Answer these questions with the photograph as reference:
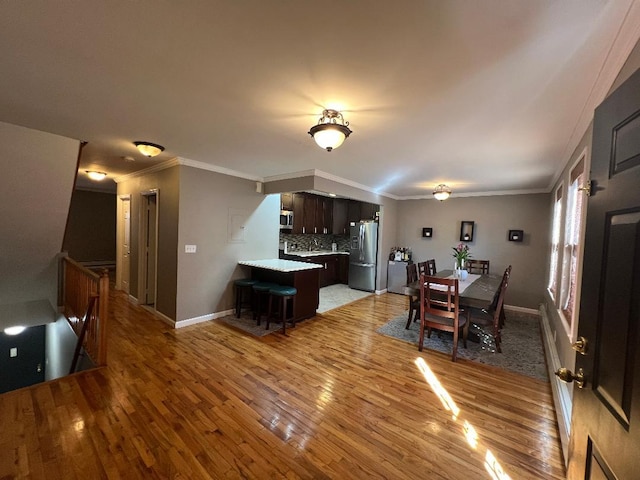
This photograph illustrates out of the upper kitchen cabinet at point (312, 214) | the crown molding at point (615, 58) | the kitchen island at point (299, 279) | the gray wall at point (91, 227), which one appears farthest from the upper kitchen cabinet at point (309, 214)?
the gray wall at point (91, 227)

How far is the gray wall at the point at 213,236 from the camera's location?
3844mm

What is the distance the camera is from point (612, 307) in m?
0.85

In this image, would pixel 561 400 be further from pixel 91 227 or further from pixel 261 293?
pixel 91 227

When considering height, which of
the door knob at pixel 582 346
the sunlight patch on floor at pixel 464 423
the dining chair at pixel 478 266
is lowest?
the sunlight patch on floor at pixel 464 423

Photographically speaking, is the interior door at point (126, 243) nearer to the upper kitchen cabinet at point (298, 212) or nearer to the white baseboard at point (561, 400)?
the upper kitchen cabinet at point (298, 212)

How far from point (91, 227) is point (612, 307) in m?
10.3

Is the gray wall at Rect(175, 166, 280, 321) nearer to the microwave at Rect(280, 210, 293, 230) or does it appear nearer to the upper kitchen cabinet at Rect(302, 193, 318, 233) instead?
the microwave at Rect(280, 210, 293, 230)

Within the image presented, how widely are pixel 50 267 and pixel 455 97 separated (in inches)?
235

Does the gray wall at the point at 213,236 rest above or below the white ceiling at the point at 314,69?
below

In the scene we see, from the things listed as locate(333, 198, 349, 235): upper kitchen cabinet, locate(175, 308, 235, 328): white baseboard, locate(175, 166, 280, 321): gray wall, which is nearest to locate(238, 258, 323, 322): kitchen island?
locate(175, 166, 280, 321): gray wall

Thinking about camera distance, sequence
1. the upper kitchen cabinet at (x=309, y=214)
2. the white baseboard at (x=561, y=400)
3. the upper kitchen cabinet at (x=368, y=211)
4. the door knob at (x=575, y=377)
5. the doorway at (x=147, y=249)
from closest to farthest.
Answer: the door knob at (x=575, y=377) < the white baseboard at (x=561, y=400) < the doorway at (x=147, y=249) < the upper kitchen cabinet at (x=309, y=214) < the upper kitchen cabinet at (x=368, y=211)

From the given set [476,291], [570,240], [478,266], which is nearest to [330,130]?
[570,240]

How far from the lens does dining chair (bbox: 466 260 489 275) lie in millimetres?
5307

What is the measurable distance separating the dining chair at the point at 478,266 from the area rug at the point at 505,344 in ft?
3.39
